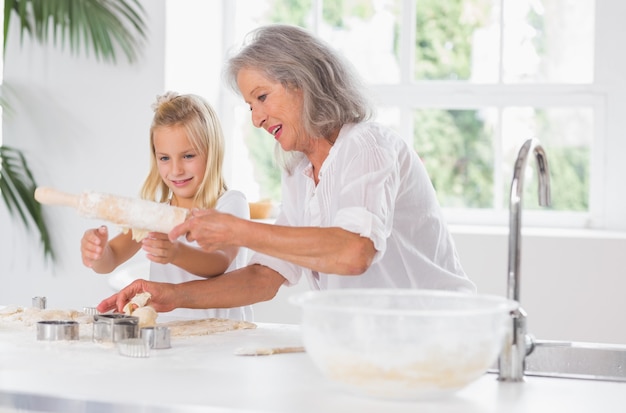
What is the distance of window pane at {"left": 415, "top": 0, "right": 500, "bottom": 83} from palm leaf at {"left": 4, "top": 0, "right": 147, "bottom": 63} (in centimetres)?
120

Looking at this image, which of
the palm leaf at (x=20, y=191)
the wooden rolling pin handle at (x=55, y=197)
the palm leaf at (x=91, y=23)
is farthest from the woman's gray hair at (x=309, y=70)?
the palm leaf at (x=20, y=191)

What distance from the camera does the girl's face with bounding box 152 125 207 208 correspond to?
8.40 feet

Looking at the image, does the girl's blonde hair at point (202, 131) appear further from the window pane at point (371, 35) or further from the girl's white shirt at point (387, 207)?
the window pane at point (371, 35)

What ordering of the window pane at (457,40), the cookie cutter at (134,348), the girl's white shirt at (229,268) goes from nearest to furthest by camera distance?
the cookie cutter at (134,348) → the girl's white shirt at (229,268) → the window pane at (457,40)

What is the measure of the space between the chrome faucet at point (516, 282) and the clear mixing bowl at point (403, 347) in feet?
0.53

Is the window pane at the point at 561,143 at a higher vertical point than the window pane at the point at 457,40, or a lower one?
lower

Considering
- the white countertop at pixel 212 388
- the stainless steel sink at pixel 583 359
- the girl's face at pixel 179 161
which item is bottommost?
the stainless steel sink at pixel 583 359

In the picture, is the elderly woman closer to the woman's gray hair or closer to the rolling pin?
the woman's gray hair

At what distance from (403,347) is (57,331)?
0.82 meters

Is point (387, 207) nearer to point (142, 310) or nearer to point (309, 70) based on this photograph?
point (309, 70)

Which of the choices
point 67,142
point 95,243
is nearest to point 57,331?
point 95,243

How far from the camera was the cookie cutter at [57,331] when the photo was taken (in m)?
1.86

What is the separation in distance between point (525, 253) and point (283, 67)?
1755mm

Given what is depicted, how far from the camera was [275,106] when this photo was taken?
2.19 metres
